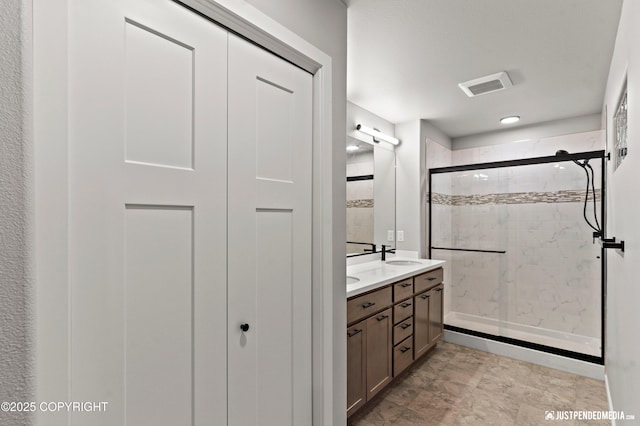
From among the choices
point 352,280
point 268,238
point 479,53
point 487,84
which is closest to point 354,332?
point 352,280

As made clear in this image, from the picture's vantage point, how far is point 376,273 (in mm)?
2588

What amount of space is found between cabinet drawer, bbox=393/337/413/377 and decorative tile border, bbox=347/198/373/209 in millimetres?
1198

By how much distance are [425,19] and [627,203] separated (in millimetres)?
1338

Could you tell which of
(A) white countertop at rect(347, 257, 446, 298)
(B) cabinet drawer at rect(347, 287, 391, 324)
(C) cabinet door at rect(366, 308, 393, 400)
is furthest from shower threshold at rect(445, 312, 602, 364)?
(B) cabinet drawer at rect(347, 287, 391, 324)

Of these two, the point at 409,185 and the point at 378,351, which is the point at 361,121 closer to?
the point at 409,185

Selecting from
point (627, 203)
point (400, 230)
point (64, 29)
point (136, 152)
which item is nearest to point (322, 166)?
point (136, 152)

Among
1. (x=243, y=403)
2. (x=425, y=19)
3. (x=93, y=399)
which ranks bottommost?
(x=243, y=403)

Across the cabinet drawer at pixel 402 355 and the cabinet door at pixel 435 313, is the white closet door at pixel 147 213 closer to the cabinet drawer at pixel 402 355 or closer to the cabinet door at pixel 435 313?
the cabinet drawer at pixel 402 355

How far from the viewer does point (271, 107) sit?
1316 mm

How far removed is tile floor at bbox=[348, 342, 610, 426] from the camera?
2.11m

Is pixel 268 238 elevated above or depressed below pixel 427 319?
above

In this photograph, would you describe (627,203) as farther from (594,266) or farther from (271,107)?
(594,266)

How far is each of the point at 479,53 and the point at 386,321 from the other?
6.30 feet

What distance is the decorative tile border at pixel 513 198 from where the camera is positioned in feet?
10.8
